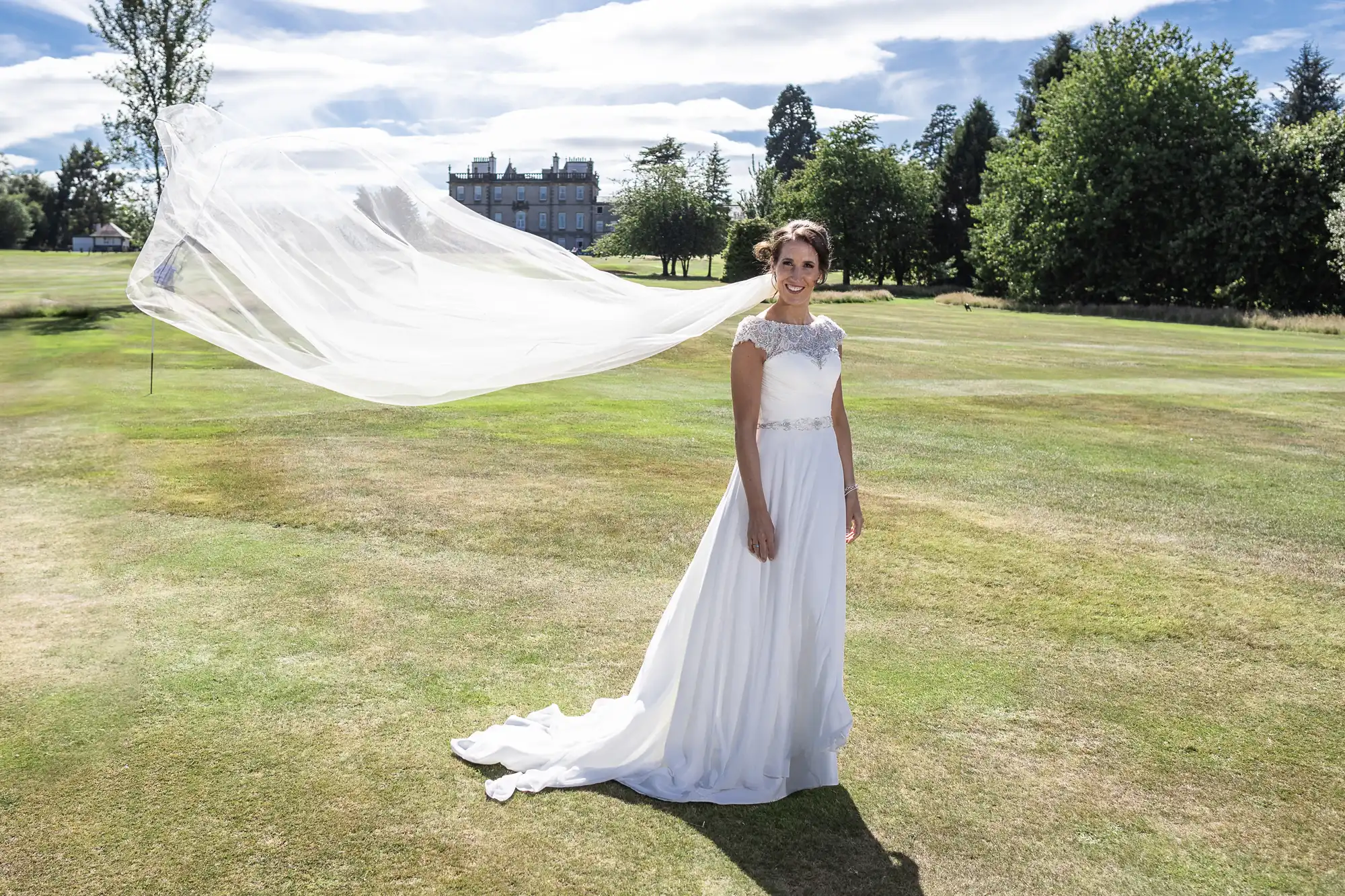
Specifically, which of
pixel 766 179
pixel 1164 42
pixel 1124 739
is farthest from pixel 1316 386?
pixel 766 179

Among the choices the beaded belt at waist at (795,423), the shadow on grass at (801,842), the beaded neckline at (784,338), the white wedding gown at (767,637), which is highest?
the beaded neckline at (784,338)

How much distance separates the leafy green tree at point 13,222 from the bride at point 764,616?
356 ft

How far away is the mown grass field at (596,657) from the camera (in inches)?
185

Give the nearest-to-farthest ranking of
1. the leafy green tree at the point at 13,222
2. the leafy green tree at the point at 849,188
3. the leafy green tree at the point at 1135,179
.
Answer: the leafy green tree at the point at 1135,179, the leafy green tree at the point at 849,188, the leafy green tree at the point at 13,222

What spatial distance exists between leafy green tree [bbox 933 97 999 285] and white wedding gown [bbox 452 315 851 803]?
82065 mm

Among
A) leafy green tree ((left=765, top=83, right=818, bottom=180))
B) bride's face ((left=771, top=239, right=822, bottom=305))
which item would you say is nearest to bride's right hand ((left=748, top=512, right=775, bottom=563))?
bride's face ((left=771, top=239, right=822, bottom=305))

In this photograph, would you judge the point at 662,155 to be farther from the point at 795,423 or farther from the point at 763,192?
the point at 795,423

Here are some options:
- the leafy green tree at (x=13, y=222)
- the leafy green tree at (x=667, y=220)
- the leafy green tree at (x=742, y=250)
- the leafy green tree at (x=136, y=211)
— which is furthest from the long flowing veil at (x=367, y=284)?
the leafy green tree at (x=13, y=222)

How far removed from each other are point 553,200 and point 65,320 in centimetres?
12366

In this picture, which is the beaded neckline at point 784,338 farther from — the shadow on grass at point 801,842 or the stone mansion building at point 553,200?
the stone mansion building at point 553,200

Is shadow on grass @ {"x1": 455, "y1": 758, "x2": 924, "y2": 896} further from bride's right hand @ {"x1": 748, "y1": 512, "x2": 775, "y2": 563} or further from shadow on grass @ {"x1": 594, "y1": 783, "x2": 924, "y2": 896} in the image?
bride's right hand @ {"x1": 748, "y1": 512, "x2": 775, "y2": 563}

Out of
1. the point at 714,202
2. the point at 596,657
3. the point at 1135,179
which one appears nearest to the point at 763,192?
the point at 714,202

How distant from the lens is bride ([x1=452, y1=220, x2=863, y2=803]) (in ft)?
16.8

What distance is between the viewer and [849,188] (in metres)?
81.3
